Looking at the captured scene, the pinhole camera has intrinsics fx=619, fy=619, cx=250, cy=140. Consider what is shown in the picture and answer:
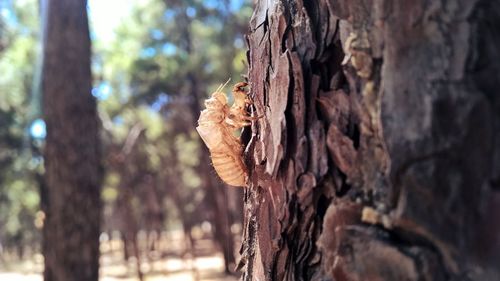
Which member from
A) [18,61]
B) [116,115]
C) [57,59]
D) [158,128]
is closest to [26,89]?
[18,61]

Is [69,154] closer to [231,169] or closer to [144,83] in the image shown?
[231,169]

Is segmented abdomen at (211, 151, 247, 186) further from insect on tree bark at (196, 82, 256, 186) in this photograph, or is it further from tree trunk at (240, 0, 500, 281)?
tree trunk at (240, 0, 500, 281)

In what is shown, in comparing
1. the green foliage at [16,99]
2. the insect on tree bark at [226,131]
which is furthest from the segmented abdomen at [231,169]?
the green foliage at [16,99]

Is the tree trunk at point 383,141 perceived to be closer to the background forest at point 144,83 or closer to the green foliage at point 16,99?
the background forest at point 144,83

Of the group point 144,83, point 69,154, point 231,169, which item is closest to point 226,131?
point 231,169

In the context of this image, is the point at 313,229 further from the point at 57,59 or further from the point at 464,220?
the point at 57,59

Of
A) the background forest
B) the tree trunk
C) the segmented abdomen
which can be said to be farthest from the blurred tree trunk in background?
the background forest
